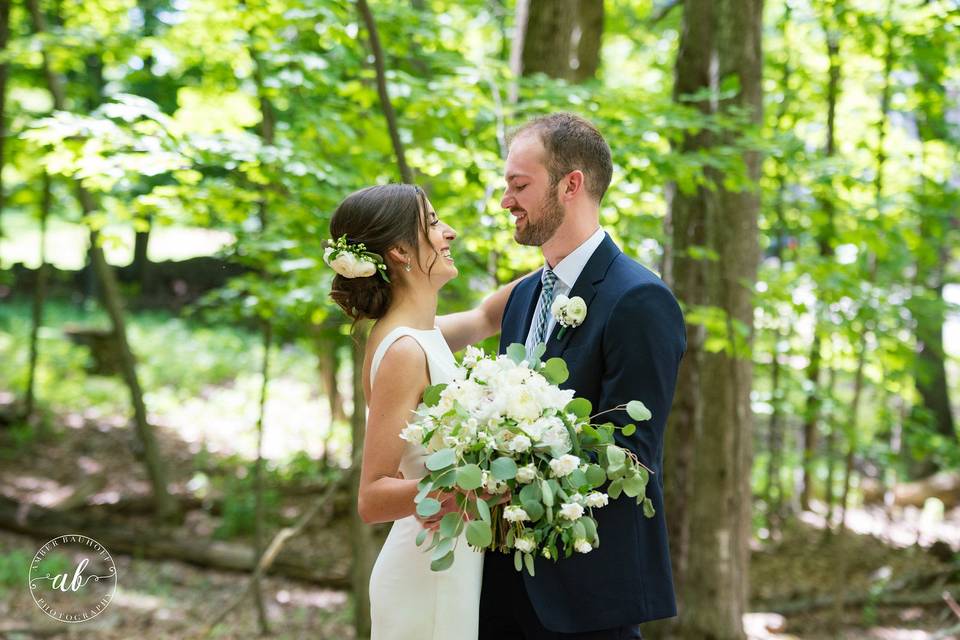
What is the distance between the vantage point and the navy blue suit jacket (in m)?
2.04

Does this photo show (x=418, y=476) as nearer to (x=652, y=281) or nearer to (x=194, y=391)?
(x=652, y=281)

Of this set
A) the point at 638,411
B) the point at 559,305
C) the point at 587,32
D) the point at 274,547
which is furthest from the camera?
the point at 587,32

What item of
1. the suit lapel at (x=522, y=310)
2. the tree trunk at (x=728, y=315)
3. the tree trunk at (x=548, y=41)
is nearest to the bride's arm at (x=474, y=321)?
the suit lapel at (x=522, y=310)

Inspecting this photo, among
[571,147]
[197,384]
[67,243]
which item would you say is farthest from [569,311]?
[67,243]

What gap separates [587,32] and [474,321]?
4627 mm

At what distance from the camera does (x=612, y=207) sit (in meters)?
4.29

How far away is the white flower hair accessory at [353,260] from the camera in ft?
7.45

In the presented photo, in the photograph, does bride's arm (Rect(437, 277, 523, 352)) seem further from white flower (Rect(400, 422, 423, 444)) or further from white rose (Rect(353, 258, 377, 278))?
white flower (Rect(400, 422, 423, 444))

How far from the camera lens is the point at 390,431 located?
211cm

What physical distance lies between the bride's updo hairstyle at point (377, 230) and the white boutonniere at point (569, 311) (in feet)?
1.51

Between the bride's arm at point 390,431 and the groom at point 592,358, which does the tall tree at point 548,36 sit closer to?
the groom at point 592,358

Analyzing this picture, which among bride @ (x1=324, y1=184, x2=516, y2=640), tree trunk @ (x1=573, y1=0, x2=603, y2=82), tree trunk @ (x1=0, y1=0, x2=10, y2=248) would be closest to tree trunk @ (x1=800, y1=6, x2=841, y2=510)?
tree trunk @ (x1=573, y1=0, x2=603, y2=82)

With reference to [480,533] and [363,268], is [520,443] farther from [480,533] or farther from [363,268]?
[363,268]

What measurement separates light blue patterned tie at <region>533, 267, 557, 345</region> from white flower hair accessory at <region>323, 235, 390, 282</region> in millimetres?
470
